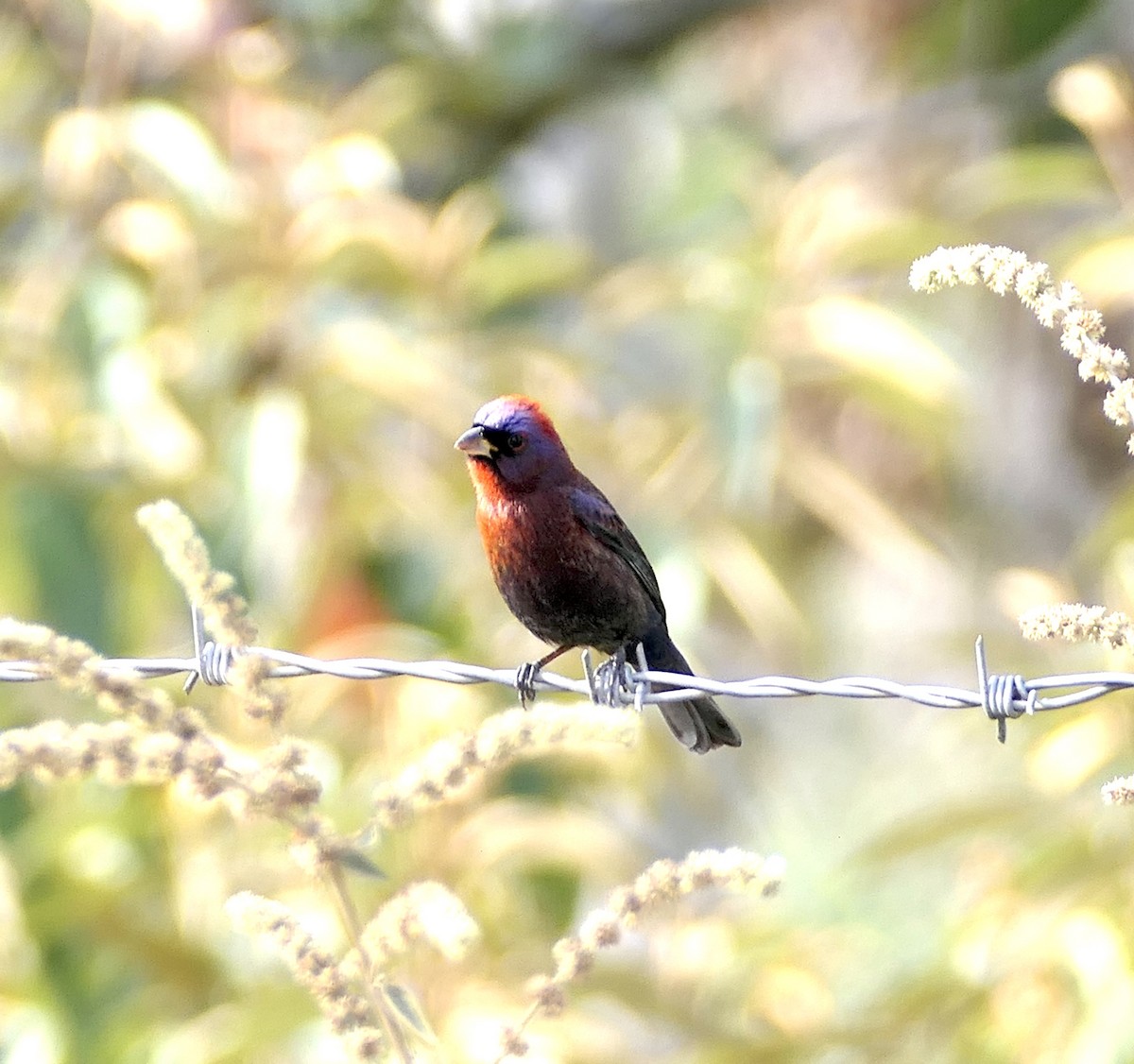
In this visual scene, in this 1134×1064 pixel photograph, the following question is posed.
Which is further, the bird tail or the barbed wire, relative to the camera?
the bird tail

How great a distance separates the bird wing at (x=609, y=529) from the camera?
142 inches

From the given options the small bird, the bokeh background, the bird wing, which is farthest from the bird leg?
the bokeh background

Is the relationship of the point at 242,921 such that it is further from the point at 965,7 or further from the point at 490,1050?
the point at 965,7

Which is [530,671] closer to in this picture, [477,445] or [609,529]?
[609,529]

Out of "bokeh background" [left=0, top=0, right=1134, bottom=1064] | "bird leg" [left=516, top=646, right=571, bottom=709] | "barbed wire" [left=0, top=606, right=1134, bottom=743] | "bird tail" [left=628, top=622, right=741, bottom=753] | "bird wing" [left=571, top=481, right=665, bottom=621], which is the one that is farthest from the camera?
"bokeh background" [left=0, top=0, right=1134, bottom=1064]

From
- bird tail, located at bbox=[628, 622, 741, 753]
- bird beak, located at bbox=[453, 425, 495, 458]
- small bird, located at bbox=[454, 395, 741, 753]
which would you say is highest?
bird beak, located at bbox=[453, 425, 495, 458]

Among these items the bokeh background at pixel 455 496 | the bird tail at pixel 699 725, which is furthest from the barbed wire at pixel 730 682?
the bokeh background at pixel 455 496

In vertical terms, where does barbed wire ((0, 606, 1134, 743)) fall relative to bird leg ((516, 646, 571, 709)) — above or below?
below

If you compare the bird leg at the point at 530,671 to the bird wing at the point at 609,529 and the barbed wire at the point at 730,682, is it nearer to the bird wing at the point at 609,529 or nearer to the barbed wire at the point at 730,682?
the bird wing at the point at 609,529

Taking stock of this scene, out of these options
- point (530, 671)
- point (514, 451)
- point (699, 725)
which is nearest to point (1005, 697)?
point (699, 725)

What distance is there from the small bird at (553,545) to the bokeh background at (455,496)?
1.47ft

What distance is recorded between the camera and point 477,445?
3.60 meters

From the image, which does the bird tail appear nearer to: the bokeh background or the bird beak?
the bokeh background

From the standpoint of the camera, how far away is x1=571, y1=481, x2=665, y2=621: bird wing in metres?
3.62
